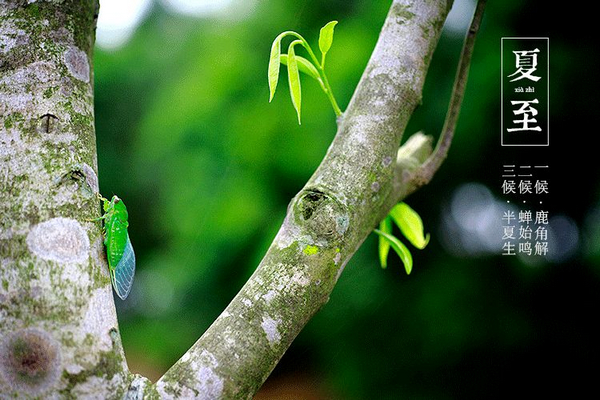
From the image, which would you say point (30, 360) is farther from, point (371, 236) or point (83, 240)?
point (371, 236)

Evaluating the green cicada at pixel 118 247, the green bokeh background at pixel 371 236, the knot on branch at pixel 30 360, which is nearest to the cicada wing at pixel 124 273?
the green cicada at pixel 118 247

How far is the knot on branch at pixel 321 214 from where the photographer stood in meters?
0.46

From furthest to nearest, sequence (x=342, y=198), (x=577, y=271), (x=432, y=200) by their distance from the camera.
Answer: (x=432, y=200) → (x=577, y=271) → (x=342, y=198)

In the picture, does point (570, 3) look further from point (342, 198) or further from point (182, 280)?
point (342, 198)

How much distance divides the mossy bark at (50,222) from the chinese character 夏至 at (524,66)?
50.0 inches

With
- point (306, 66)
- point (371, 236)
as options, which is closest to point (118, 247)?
point (306, 66)

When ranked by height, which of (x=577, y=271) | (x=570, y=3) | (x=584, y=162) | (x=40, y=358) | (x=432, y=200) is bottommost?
(x=40, y=358)

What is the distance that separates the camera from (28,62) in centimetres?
44

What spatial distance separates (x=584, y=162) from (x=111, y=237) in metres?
1.88

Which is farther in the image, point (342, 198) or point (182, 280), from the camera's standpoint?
point (182, 280)

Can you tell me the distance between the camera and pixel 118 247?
463 mm

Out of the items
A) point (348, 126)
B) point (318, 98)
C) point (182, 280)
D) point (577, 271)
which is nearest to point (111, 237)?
point (348, 126)

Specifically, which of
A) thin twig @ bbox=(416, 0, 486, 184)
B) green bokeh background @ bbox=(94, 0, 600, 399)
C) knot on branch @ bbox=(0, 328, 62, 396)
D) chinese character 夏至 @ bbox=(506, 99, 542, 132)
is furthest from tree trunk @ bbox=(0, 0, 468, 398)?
green bokeh background @ bbox=(94, 0, 600, 399)

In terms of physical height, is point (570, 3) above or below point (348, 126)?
above
